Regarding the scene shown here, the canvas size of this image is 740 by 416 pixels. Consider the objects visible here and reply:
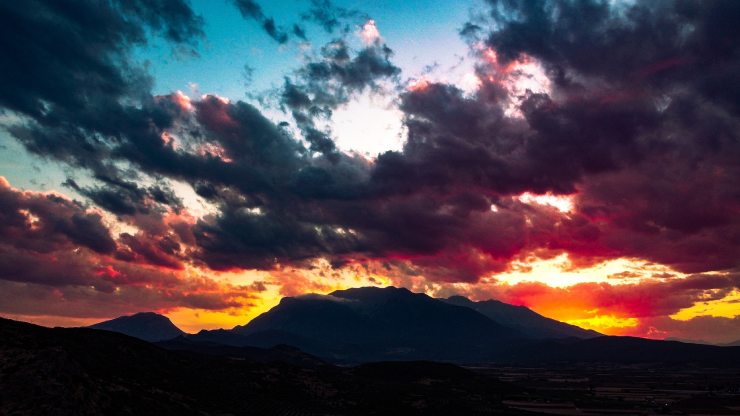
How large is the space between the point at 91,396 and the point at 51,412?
35.3 ft

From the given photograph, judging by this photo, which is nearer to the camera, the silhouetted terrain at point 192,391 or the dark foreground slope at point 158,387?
the dark foreground slope at point 158,387

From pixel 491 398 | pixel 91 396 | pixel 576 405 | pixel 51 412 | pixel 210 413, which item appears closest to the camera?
pixel 51 412

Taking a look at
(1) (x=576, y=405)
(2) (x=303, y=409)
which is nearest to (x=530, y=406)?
(1) (x=576, y=405)

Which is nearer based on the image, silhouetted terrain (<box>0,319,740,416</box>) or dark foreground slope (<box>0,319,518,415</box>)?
dark foreground slope (<box>0,319,518,415</box>)

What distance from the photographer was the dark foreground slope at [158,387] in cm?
7419

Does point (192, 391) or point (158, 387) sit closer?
point (158, 387)

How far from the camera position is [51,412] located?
227 feet

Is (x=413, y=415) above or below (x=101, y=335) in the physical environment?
below

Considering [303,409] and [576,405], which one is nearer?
[303,409]

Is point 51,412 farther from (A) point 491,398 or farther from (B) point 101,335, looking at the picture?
(A) point 491,398

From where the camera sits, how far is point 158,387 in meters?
120

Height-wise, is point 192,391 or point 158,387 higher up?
point 158,387

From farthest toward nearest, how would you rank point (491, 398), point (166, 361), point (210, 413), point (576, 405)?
1. point (491, 398)
2. point (576, 405)
3. point (166, 361)
4. point (210, 413)

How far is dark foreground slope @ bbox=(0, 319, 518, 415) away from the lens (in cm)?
7419
